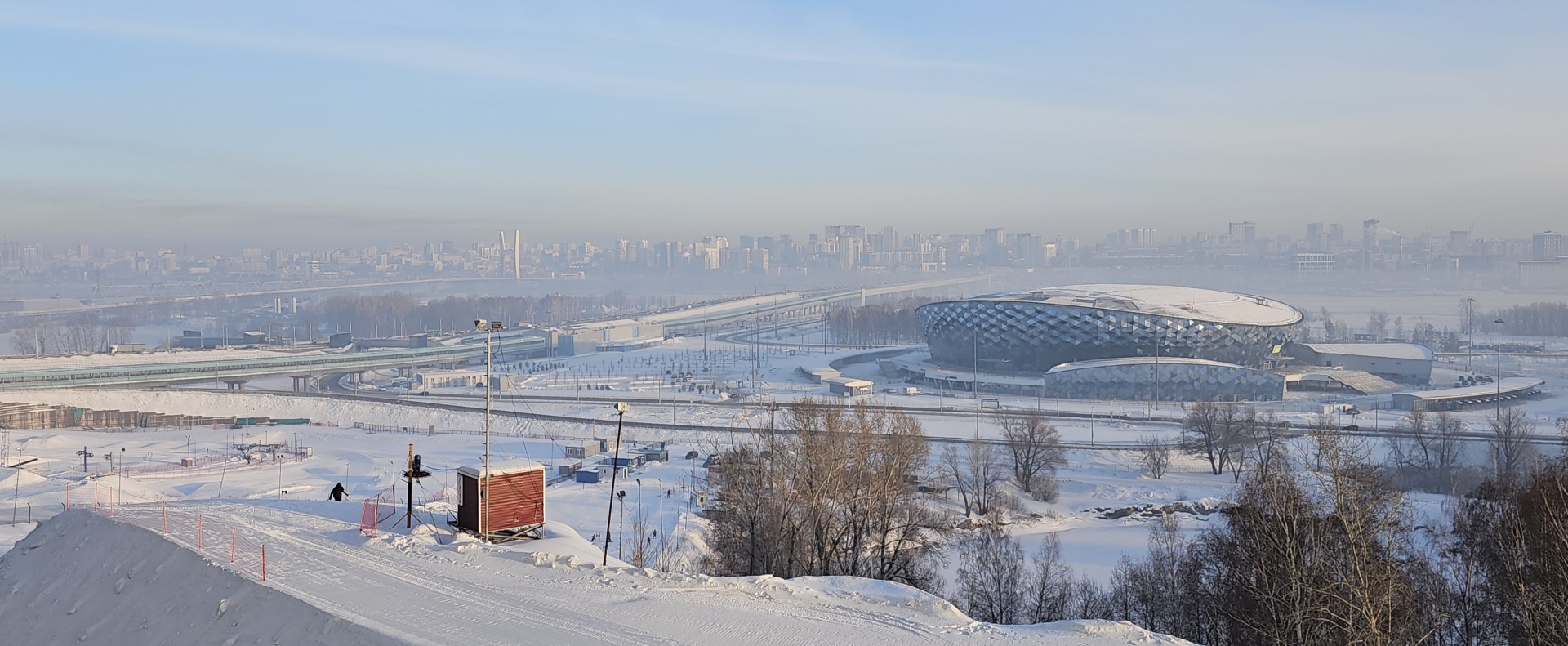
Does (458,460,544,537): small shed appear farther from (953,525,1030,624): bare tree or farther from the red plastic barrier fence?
(953,525,1030,624): bare tree

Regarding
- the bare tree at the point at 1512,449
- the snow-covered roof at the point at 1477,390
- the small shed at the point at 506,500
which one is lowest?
the snow-covered roof at the point at 1477,390

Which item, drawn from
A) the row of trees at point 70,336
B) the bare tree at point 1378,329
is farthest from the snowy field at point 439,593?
the bare tree at point 1378,329

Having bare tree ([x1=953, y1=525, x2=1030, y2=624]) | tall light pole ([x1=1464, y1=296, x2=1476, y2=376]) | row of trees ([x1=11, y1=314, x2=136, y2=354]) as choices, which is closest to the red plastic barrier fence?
bare tree ([x1=953, y1=525, x2=1030, y2=624])

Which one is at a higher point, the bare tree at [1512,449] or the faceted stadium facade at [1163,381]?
the bare tree at [1512,449]

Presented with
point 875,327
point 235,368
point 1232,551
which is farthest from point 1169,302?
point 235,368

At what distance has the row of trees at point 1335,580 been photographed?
10.6 m

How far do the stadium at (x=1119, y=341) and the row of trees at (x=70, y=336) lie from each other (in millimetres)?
62967

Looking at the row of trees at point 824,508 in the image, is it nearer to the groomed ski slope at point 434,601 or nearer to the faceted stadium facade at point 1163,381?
the groomed ski slope at point 434,601

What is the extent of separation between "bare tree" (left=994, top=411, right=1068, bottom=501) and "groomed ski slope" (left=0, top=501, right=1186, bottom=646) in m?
19.7

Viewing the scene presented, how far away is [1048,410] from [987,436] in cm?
900

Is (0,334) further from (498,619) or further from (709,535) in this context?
(498,619)

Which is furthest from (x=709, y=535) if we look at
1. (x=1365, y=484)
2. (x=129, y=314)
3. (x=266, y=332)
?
(x=129, y=314)

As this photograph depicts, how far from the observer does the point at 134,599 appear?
12.7 metres

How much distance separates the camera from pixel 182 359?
221 ft
